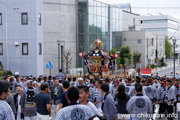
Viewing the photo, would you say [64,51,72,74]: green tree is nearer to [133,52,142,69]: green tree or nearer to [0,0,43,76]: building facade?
[0,0,43,76]: building facade

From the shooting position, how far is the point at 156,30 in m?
99.9

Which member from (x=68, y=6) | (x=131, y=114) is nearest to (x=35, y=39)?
(x=68, y=6)

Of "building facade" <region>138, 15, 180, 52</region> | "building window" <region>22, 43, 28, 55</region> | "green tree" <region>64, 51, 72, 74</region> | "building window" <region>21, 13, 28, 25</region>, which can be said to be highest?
"building facade" <region>138, 15, 180, 52</region>

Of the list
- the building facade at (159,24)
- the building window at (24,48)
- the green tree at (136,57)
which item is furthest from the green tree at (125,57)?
the building facade at (159,24)

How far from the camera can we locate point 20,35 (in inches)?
1264

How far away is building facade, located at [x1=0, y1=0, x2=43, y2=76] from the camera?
105 feet

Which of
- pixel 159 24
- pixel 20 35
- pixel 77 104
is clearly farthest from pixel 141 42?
pixel 77 104

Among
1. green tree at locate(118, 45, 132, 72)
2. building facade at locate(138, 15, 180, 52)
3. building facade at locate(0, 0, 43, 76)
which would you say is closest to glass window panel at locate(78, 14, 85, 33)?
green tree at locate(118, 45, 132, 72)

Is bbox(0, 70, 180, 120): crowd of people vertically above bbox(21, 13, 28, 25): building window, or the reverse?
bbox(21, 13, 28, 25): building window

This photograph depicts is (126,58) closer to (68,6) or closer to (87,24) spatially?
(87,24)

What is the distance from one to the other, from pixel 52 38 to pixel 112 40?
1761 centimetres

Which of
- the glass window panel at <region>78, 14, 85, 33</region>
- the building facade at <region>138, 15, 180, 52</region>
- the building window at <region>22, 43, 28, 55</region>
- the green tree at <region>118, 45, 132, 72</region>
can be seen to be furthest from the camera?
the building facade at <region>138, 15, 180, 52</region>

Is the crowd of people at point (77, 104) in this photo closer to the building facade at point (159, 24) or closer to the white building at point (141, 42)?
the white building at point (141, 42)

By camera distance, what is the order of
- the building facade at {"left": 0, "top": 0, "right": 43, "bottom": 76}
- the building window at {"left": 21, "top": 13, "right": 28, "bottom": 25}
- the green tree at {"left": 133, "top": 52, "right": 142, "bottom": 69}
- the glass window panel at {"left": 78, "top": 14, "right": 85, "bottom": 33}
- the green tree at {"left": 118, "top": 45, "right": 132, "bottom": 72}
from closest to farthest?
the building facade at {"left": 0, "top": 0, "right": 43, "bottom": 76}, the building window at {"left": 21, "top": 13, "right": 28, "bottom": 25}, the glass window panel at {"left": 78, "top": 14, "right": 85, "bottom": 33}, the green tree at {"left": 118, "top": 45, "right": 132, "bottom": 72}, the green tree at {"left": 133, "top": 52, "right": 142, "bottom": 69}
